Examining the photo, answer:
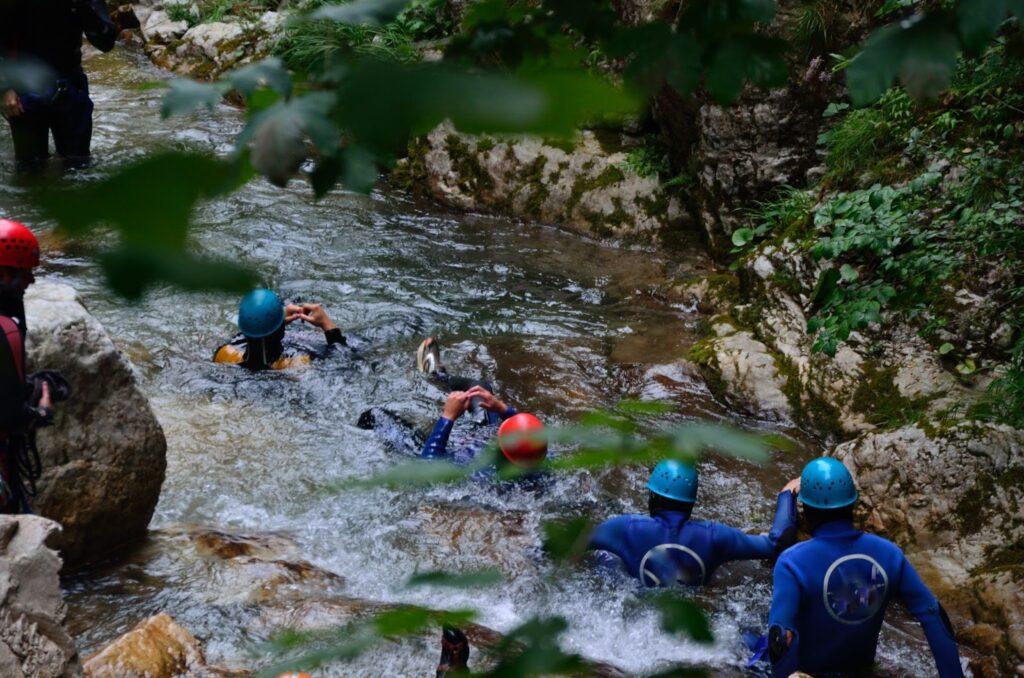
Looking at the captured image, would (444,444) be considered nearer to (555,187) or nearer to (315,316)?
(315,316)

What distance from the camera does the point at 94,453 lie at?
4398 mm

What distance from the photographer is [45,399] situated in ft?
12.6

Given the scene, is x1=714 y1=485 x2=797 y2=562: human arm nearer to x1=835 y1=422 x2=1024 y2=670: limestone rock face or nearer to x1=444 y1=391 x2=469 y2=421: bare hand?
x1=835 y1=422 x2=1024 y2=670: limestone rock face

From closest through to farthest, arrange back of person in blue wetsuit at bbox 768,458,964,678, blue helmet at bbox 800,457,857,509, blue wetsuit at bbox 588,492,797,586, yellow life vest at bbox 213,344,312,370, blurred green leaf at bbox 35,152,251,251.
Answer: blurred green leaf at bbox 35,152,251,251
back of person in blue wetsuit at bbox 768,458,964,678
blue helmet at bbox 800,457,857,509
blue wetsuit at bbox 588,492,797,586
yellow life vest at bbox 213,344,312,370

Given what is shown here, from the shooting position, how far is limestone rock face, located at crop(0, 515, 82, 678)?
2.85 metres

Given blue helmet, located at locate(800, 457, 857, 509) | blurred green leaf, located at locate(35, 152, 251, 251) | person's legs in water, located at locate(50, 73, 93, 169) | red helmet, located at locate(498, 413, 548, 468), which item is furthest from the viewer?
person's legs in water, located at locate(50, 73, 93, 169)

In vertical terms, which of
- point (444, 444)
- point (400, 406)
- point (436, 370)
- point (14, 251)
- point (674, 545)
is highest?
point (14, 251)

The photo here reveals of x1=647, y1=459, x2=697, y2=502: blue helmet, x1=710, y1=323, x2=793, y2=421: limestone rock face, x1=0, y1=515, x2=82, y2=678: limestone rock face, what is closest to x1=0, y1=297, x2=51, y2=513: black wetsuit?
x1=0, y1=515, x2=82, y2=678: limestone rock face

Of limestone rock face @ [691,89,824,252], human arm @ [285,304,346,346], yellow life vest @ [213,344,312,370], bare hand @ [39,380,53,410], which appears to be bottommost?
yellow life vest @ [213,344,312,370]

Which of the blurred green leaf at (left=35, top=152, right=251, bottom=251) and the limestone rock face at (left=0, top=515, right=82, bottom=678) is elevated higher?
the blurred green leaf at (left=35, top=152, right=251, bottom=251)

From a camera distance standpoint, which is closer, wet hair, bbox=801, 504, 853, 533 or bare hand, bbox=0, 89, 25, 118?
bare hand, bbox=0, 89, 25, 118

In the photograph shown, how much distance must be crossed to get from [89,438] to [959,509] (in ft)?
14.5

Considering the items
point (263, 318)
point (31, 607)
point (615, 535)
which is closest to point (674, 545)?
point (615, 535)

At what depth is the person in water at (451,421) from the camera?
5570mm
